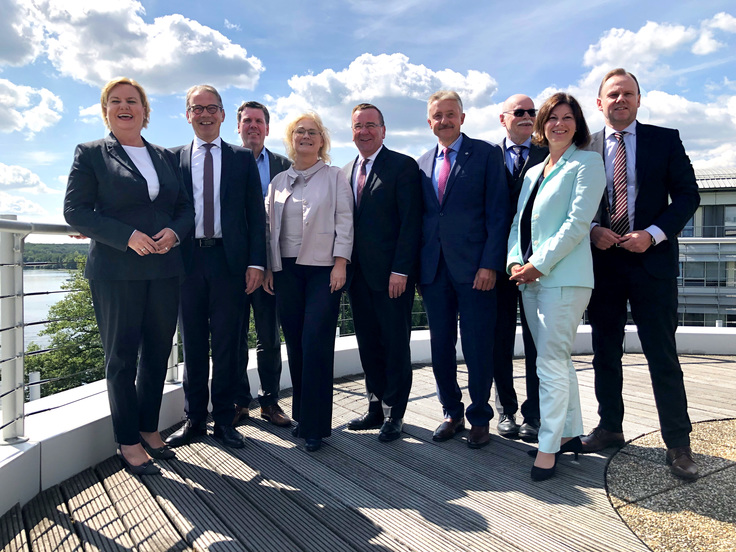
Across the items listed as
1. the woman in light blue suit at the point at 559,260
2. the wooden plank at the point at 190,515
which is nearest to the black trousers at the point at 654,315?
the woman in light blue suit at the point at 559,260

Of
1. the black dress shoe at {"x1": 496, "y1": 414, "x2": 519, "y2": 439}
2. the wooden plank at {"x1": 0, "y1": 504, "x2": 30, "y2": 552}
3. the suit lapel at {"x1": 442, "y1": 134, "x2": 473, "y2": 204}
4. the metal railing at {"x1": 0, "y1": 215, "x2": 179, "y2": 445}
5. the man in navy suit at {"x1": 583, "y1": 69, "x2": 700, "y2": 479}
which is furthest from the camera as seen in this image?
the black dress shoe at {"x1": 496, "y1": 414, "x2": 519, "y2": 439}

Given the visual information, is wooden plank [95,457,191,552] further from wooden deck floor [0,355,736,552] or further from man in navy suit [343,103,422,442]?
man in navy suit [343,103,422,442]

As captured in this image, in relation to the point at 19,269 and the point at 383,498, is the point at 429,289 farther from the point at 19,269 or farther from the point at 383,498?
the point at 19,269

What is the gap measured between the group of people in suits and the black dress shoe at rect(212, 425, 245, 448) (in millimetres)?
11

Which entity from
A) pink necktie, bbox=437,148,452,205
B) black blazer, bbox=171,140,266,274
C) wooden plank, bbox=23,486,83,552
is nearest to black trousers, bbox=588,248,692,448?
pink necktie, bbox=437,148,452,205

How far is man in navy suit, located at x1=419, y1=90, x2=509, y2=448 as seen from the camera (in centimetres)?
301

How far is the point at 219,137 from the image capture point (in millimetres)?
3215

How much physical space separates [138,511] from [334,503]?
822mm

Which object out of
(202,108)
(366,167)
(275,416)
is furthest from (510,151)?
(275,416)

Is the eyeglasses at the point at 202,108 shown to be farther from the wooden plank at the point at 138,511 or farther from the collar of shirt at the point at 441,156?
the wooden plank at the point at 138,511

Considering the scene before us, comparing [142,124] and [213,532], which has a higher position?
[142,124]

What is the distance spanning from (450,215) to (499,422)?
4.33 feet

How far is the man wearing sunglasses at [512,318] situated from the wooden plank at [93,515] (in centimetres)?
211

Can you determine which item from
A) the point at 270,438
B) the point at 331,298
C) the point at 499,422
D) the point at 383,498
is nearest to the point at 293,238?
the point at 331,298
